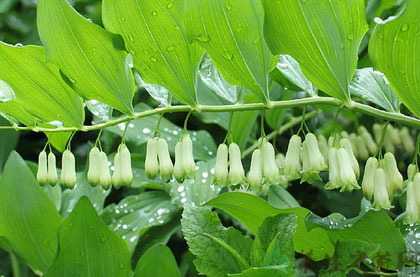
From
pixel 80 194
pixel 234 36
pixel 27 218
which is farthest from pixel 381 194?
pixel 80 194

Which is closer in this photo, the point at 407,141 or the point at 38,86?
the point at 38,86

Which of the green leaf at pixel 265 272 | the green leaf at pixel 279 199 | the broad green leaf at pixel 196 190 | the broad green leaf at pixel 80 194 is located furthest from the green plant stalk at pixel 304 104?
the broad green leaf at pixel 80 194

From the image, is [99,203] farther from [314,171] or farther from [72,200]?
[314,171]

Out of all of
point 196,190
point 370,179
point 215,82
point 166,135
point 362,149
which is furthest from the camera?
point 166,135

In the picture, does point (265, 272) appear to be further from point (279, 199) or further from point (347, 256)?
point (279, 199)

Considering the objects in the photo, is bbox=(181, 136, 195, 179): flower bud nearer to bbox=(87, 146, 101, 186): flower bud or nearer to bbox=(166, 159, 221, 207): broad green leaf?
bbox=(87, 146, 101, 186): flower bud

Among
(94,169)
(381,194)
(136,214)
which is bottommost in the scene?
(136,214)
